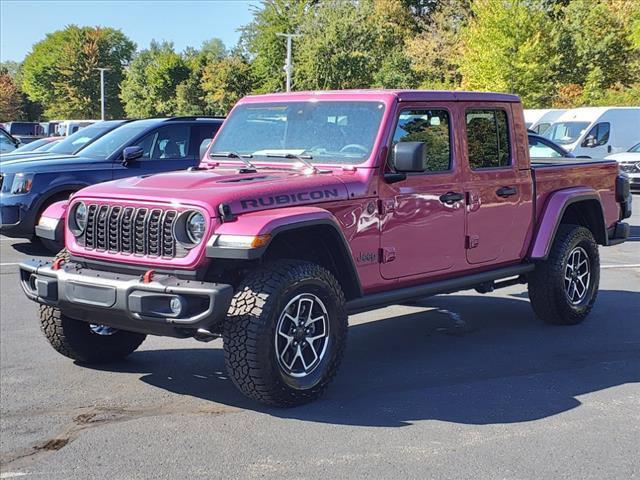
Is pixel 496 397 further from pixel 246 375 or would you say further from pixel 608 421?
pixel 246 375

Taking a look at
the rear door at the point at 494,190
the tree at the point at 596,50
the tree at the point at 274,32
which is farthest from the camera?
the tree at the point at 274,32

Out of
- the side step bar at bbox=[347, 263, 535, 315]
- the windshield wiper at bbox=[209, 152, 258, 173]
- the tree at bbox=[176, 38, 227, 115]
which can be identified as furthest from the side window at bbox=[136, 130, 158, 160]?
the tree at bbox=[176, 38, 227, 115]

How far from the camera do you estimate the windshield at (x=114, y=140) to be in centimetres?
1127

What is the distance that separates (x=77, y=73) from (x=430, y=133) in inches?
2897

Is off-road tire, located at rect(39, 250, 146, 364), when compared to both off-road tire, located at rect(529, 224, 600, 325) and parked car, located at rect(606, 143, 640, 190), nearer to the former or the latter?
off-road tire, located at rect(529, 224, 600, 325)

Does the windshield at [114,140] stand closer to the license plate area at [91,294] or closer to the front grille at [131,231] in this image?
the front grille at [131,231]

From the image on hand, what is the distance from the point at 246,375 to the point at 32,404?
1406 mm

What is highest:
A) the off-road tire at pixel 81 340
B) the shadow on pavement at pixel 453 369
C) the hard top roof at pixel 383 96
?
the hard top roof at pixel 383 96

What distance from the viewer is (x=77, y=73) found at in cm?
7462

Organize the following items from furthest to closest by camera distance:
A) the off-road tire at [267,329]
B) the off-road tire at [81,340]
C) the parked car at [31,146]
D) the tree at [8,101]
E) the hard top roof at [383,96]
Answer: the tree at [8,101], the parked car at [31,146], the hard top roof at [383,96], the off-road tire at [81,340], the off-road tire at [267,329]

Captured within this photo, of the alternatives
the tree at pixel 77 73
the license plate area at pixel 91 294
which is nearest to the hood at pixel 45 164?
the license plate area at pixel 91 294

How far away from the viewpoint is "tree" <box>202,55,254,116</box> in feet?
166

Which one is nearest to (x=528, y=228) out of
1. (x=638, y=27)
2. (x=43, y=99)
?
(x=638, y=27)

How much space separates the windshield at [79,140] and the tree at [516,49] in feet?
81.8
